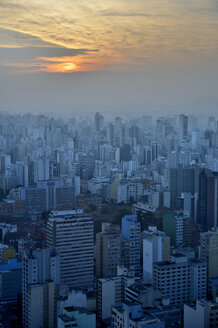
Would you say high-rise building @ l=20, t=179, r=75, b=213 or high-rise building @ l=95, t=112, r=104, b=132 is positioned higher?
high-rise building @ l=95, t=112, r=104, b=132

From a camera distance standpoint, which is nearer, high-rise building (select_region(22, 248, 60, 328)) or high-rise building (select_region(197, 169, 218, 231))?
high-rise building (select_region(22, 248, 60, 328))

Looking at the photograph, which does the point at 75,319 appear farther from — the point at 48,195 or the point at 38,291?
the point at 48,195

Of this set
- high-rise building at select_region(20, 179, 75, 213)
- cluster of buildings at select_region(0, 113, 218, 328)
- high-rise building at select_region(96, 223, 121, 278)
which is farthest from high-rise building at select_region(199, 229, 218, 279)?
high-rise building at select_region(20, 179, 75, 213)

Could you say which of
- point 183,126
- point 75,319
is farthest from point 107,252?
point 183,126

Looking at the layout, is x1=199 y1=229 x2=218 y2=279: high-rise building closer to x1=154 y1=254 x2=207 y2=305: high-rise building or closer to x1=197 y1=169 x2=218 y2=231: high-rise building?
x1=154 y1=254 x2=207 y2=305: high-rise building

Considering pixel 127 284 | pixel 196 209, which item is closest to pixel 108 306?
pixel 127 284

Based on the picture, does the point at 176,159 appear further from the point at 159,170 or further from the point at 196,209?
the point at 196,209

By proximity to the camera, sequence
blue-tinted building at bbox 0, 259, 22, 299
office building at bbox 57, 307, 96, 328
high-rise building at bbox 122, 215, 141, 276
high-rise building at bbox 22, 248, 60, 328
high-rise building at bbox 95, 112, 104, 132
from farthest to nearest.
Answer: high-rise building at bbox 95, 112, 104, 132, high-rise building at bbox 122, 215, 141, 276, blue-tinted building at bbox 0, 259, 22, 299, high-rise building at bbox 22, 248, 60, 328, office building at bbox 57, 307, 96, 328
